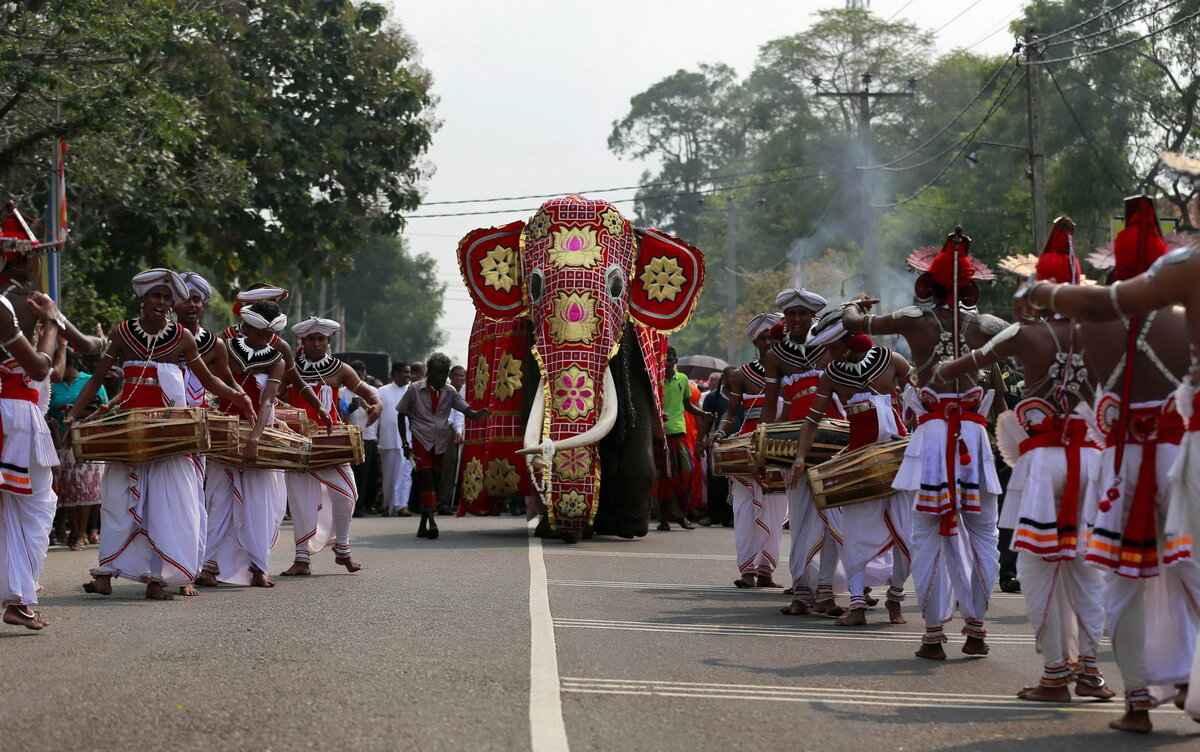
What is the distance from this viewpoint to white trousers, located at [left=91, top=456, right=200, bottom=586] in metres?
11.1

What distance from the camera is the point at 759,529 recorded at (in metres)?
13.2

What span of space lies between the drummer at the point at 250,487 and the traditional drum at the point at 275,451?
0.07m

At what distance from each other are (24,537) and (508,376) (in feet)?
28.3

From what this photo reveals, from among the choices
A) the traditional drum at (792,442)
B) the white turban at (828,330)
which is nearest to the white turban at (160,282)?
the traditional drum at (792,442)

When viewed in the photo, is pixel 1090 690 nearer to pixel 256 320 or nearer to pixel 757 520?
pixel 757 520

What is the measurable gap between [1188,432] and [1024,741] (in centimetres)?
131

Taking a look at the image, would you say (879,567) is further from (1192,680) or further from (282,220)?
(282,220)

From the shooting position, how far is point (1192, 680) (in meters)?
6.18

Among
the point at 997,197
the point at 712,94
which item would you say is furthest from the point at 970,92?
the point at 712,94

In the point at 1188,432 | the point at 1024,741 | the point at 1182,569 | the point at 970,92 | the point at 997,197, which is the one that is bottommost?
the point at 1024,741

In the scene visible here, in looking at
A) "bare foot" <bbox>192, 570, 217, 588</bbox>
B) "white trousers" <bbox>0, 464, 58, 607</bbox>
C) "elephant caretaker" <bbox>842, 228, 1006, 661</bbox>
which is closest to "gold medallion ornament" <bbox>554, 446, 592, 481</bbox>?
"bare foot" <bbox>192, 570, 217, 588</bbox>

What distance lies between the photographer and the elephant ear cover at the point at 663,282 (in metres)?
17.8

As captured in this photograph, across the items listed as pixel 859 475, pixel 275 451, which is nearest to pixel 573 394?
pixel 275 451

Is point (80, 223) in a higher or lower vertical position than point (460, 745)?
higher
